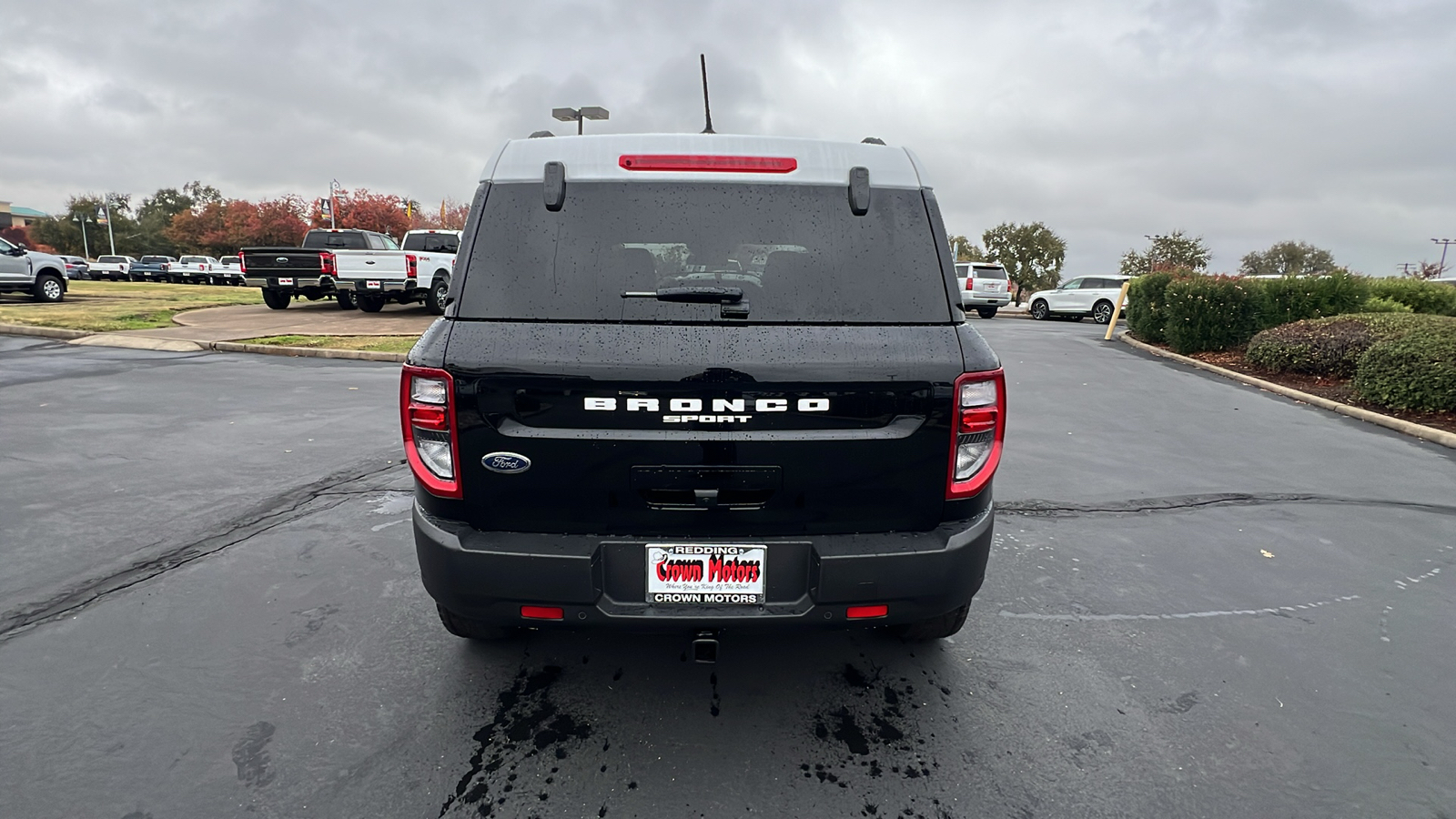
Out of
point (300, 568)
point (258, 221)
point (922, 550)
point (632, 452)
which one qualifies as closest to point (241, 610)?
point (300, 568)

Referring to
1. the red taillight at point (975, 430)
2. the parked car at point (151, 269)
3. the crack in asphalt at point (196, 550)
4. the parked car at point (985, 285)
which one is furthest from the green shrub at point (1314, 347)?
the parked car at point (151, 269)

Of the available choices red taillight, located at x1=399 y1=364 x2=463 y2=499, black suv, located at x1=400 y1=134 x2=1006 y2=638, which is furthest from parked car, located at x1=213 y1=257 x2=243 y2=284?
black suv, located at x1=400 y1=134 x2=1006 y2=638

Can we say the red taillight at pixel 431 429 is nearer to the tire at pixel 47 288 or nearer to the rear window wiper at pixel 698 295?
the rear window wiper at pixel 698 295

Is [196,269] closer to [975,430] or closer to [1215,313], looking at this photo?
[1215,313]

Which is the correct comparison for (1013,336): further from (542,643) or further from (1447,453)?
(542,643)

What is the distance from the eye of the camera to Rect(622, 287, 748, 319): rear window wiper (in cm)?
239

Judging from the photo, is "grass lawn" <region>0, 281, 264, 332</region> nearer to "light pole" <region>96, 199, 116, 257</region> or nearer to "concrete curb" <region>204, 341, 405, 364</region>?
"concrete curb" <region>204, 341, 405, 364</region>

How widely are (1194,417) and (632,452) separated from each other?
27.7 ft

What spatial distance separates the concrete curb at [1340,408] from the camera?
7.56 meters

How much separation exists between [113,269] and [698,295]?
2475 inches

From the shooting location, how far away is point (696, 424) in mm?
2307

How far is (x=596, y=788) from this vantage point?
2.34m

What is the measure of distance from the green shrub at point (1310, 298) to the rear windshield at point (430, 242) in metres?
18.9

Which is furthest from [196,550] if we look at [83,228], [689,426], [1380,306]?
[83,228]
